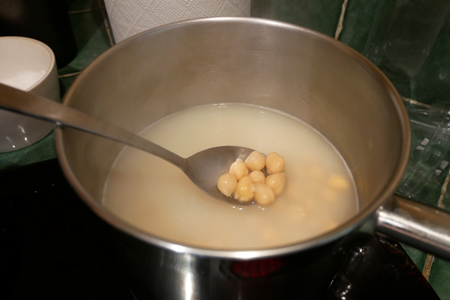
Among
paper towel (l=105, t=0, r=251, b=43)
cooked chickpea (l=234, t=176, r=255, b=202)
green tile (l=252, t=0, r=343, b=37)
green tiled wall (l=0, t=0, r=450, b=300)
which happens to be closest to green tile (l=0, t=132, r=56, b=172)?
green tiled wall (l=0, t=0, r=450, b=300)

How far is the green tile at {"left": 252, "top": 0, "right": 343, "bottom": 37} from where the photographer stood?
0.84 meters

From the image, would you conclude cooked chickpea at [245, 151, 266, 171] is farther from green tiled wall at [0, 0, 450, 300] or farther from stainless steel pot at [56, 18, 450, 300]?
green tiled wall at [0, 0, 450, 300]

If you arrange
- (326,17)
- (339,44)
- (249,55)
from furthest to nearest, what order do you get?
(326,17) < (249,55) < (339,44)

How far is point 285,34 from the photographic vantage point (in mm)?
688

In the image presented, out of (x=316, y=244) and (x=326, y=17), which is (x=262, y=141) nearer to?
(x=326, y=17)

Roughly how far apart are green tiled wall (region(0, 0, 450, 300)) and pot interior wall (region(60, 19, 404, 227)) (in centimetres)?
20

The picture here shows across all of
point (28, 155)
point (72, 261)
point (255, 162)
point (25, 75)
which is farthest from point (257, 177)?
point (25, 75)

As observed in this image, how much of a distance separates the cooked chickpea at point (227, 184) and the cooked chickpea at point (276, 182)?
0.06 meters

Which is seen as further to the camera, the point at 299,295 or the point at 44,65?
the point at 44,65

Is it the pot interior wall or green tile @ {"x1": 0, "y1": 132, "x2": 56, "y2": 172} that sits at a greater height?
the pot interior wall

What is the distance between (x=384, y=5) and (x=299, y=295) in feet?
1.94

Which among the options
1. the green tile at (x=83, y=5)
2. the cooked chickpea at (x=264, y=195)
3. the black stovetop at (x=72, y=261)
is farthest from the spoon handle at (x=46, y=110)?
the green tile at (x=83, y=5)

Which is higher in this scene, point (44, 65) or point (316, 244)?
point (316, 244)

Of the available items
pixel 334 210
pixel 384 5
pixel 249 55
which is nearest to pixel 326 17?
pixel 384 5
